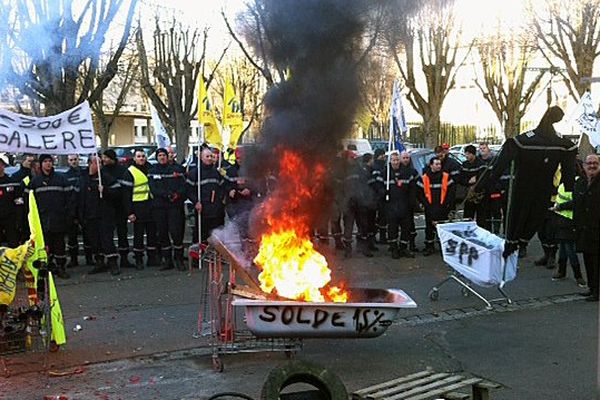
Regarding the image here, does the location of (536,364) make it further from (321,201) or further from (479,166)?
(479,166)

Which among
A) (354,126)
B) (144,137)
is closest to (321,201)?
(354,126)

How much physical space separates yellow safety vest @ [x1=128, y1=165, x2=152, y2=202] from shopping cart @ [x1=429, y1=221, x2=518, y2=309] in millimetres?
4581

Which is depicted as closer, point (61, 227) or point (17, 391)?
point (17, 391)

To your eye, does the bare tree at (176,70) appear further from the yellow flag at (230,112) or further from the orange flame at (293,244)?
the orange flame at (293,244)

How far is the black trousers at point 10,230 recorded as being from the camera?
9.57 meters

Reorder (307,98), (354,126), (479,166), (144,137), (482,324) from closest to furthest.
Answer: (307,98) < (354,126) < (482,324) < (479,166) < (144,137)

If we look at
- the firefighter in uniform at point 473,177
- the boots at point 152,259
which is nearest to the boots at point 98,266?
the boots at point 152,259

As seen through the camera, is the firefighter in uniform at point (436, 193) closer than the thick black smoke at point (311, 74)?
No

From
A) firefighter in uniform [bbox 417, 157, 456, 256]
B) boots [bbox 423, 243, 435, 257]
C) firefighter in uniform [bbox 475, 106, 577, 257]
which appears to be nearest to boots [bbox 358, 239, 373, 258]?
boots [bbox 423, 243, 435, 257]

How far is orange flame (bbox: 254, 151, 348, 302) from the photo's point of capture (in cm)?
593

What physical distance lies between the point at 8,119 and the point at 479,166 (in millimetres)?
7833

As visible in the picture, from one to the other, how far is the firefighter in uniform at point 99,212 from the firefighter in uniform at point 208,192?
45.0 inches

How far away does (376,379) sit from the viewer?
17.3ft

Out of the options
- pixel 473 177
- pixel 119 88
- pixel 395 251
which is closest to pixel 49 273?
pixel 395 251
